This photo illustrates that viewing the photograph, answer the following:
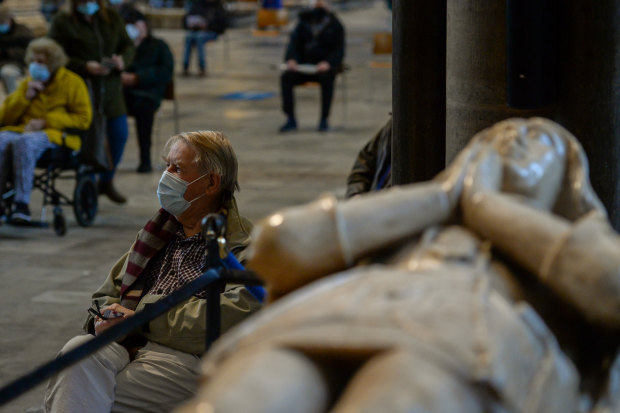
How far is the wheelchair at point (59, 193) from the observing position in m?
9.35

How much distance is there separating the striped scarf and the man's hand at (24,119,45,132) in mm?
4889

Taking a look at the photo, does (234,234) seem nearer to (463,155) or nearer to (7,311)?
(463,155)

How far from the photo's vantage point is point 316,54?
1485 cm

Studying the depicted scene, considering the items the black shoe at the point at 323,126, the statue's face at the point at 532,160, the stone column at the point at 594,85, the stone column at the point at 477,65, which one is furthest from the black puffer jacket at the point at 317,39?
the statue's face at the point at 532,160

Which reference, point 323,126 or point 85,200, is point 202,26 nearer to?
point 323,126

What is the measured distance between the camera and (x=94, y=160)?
31.5 feet

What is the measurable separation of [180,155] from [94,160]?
16.1 ft

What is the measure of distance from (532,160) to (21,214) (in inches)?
266

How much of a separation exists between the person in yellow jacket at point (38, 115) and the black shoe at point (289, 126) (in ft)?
17.9

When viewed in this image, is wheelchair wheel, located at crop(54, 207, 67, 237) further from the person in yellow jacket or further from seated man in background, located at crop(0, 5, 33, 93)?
seated man in background, located at crop(0, 5, 33, 93)

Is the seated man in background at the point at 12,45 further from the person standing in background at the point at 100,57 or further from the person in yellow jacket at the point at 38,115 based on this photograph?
the person in yellow jacket at the point at 38,115

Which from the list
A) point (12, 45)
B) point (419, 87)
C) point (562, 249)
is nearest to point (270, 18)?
point (12, 45)

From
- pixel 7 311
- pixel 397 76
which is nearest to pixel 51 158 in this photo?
pixel 7 311

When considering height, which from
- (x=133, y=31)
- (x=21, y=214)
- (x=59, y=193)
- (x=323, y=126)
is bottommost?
→ (x=323, y=126)
